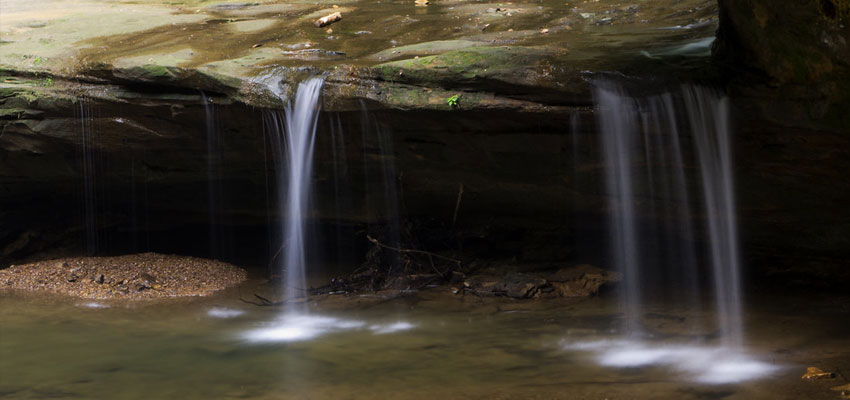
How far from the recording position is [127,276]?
883 cm

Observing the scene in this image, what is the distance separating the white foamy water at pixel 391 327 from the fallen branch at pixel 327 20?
430 cm

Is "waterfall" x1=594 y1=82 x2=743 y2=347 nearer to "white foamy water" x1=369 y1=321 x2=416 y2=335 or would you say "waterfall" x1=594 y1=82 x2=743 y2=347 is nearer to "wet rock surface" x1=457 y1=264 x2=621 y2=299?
"wet rock surface" x1=457 y1=264 x2=621 y2=299

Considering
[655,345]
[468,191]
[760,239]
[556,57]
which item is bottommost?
[655,345]

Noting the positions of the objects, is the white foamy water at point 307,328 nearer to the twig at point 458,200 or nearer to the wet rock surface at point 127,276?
the wet rock surface at point 127,276

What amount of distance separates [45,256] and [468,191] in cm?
585

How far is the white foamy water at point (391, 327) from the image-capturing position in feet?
21.5

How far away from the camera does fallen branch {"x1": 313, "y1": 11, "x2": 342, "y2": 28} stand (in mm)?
9406

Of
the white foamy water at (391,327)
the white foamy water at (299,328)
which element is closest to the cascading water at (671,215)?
the white foamy water at (391,327)

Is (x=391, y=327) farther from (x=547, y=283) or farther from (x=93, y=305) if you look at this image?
(x=93, y=305)

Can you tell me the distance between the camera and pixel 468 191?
8312 millimetres

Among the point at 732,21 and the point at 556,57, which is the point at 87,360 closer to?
the point at 556,57

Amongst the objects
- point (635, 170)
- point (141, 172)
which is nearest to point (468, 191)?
point (635, 170)

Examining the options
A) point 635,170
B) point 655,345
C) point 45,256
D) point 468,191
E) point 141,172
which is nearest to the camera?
point 655,345

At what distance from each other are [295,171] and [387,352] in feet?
8.16
